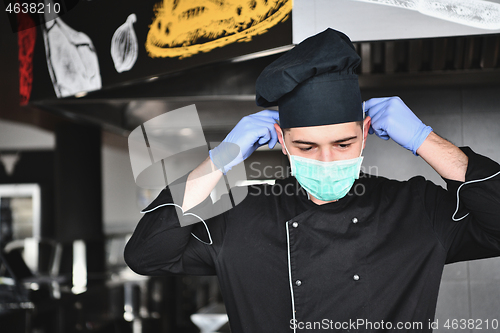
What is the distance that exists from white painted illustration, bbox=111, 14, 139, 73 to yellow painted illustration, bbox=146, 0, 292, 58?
10 centimetres

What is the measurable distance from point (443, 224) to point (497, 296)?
0.98 metres

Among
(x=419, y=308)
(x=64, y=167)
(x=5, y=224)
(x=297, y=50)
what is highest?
(x=297, y=50)

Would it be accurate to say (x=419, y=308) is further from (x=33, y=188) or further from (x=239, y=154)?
(x=33, y=188)

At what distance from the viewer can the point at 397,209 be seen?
1.29 metres

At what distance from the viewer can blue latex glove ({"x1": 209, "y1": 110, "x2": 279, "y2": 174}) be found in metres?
1.25

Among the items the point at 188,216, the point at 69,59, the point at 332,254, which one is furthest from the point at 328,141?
the point at 69,59

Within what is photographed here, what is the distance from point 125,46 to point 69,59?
1.49 feet

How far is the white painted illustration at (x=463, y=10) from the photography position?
1.46 m

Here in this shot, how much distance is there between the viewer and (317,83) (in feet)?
3.86

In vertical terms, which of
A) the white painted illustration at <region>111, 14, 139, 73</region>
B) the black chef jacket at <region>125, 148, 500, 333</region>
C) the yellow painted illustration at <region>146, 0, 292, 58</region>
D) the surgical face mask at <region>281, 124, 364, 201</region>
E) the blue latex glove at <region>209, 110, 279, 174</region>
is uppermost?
the yellow painted illustration at <region>146, 0, 292, 58</region>

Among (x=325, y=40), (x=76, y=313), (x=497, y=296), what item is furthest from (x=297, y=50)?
(x=76, y=313)

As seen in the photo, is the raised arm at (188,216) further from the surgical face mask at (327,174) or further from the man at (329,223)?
the surgical face mask at (327,174)

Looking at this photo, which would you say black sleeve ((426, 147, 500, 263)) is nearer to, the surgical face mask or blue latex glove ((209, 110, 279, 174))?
the surgical face mask

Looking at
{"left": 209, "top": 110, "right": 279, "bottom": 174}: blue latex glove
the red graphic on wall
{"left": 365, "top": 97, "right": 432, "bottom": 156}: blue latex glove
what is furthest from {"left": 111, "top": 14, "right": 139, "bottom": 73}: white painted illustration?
{"left": 365, "top": 97, "right": 432, "bottom": 156}: blue latex glove
